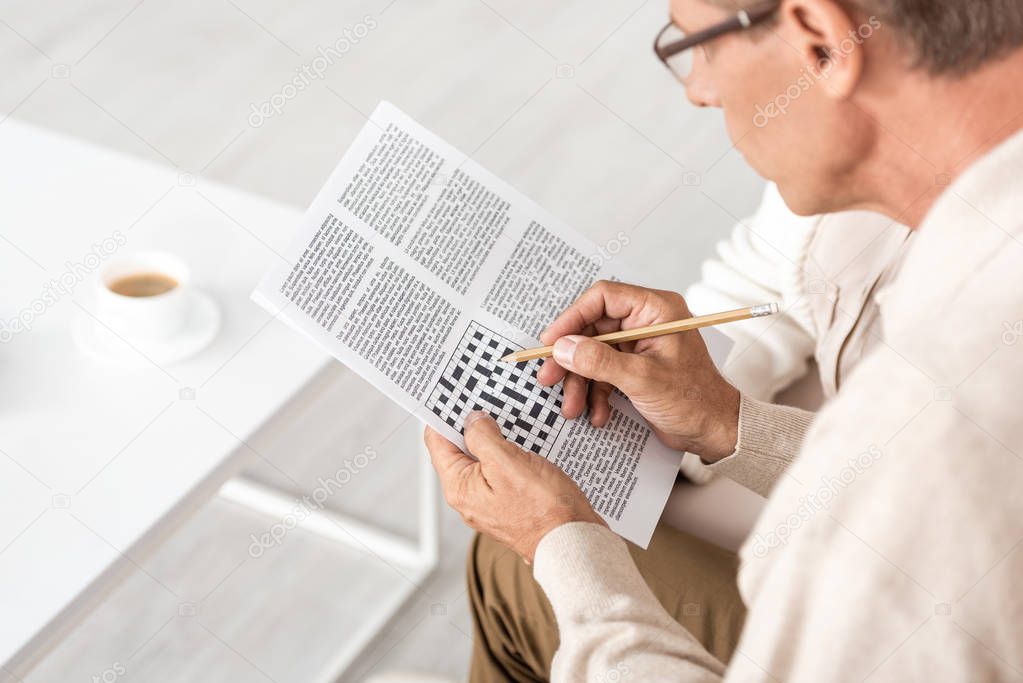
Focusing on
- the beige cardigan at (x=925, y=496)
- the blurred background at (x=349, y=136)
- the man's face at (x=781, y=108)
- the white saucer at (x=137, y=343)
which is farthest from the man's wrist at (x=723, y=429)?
the blurred background at (x=349, y=136)

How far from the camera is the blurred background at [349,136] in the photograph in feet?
5.03

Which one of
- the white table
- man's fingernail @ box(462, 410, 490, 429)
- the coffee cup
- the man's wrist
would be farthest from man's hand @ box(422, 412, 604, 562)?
the coffee cup

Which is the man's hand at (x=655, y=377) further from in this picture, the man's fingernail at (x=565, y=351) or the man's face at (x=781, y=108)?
the man's face at (x=781, y=108)

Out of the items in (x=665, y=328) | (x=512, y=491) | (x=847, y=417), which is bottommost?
(x=512, y=491)

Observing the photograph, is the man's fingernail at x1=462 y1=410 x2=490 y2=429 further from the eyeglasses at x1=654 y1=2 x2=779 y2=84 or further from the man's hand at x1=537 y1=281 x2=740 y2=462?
the eyeglasses at x1=654 y1=2 x2=779 y2=84

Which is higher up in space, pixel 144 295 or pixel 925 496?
pixel 925 496

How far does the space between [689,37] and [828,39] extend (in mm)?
125

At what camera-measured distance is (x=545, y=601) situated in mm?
1045

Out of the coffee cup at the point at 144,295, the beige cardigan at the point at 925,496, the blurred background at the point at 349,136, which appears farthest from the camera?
the blurred background at the point at 349,136

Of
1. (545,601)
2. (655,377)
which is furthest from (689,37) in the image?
(545,601)

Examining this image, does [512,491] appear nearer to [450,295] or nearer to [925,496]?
[450,295]

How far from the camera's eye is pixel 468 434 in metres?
0.90

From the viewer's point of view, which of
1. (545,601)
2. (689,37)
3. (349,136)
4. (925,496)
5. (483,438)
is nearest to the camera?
(925,496)

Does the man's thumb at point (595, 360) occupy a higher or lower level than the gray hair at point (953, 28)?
lower
